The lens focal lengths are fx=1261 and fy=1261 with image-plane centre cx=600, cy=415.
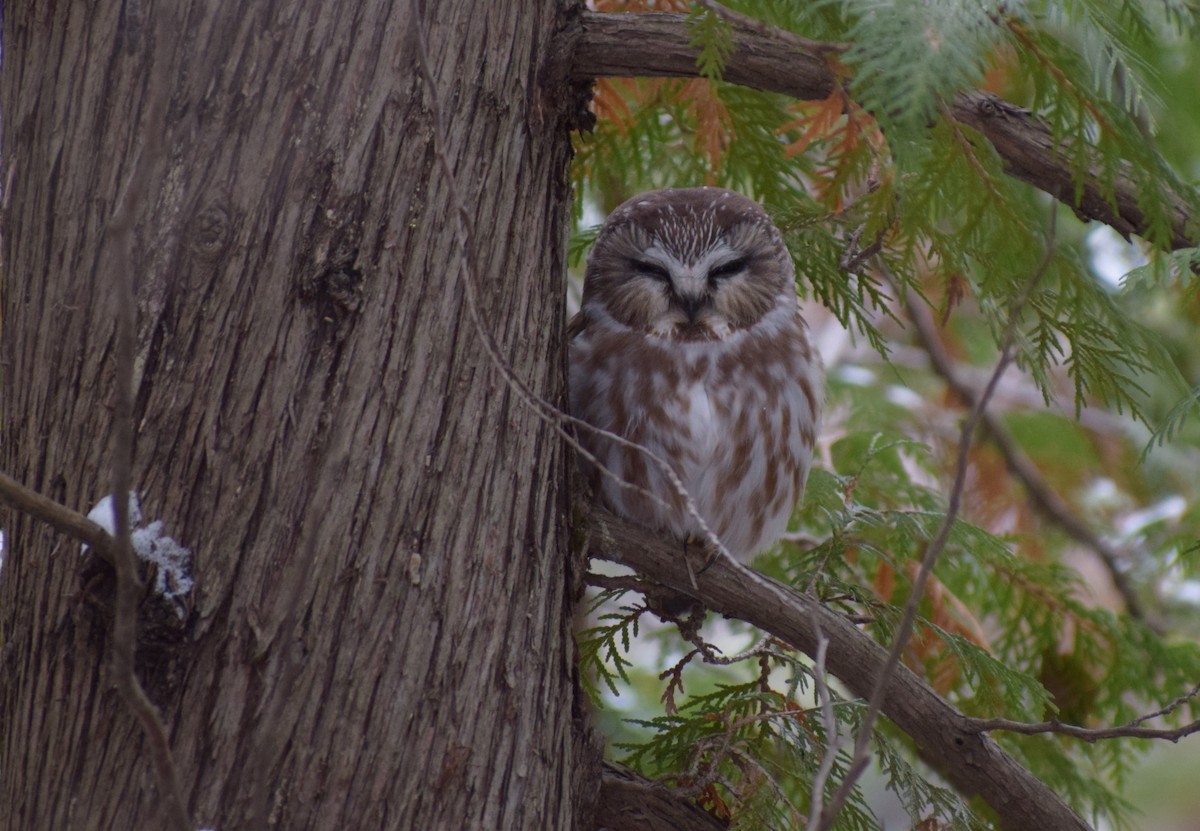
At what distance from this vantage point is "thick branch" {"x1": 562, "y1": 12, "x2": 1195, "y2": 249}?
8.09ft

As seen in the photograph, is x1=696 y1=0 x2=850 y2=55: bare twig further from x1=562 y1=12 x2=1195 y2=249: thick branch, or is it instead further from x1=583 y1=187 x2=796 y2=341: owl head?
x1=583 y1=187 x2=796 y2=341: owl head

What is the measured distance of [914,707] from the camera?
8.60 ft

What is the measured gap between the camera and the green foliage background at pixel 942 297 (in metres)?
2.25

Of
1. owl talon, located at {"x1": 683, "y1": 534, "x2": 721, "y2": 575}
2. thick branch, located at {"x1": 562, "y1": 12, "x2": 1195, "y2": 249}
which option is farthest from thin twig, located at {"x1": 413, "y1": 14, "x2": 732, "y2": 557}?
owl talon, located at {"x1": 683, "y1": 534, "x2": 721, "y2": 575}

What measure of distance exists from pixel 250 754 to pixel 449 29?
1379 mm

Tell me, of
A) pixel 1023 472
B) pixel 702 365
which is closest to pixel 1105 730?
pixel 702 365

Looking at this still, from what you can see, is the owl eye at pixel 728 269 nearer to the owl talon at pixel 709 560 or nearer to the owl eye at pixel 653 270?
the owl eye at pixel 653 270

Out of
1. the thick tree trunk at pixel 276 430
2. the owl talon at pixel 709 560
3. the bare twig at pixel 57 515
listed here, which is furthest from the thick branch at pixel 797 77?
the bare twig at pixel 57 515

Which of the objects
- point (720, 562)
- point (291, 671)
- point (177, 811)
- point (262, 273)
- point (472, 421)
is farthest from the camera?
point (720, 562)

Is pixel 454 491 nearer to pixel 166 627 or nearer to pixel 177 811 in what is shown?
pixel 166 627

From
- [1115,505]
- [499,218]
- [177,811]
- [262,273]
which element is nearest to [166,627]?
[177,811]

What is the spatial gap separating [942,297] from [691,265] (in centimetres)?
83

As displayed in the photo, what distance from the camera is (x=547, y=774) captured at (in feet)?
7.84

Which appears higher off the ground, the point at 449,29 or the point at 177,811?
the point at 449,29
